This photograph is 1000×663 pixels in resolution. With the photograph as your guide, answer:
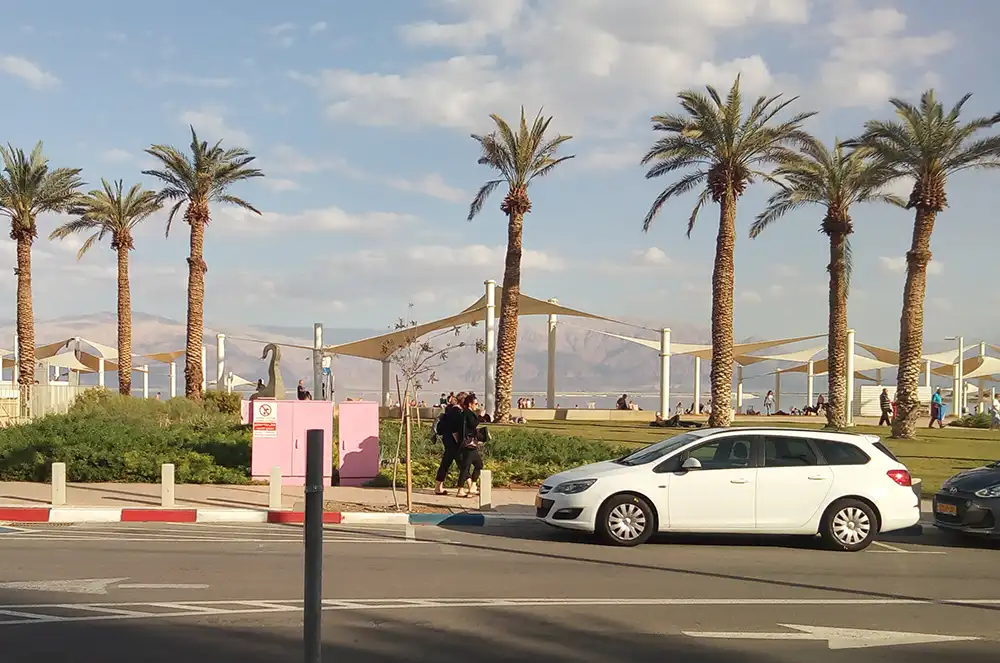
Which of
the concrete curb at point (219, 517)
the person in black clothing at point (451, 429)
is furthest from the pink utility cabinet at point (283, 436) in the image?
the concrete curb at point (219, 517)

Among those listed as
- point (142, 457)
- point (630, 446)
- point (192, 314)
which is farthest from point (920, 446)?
point (192, 314)

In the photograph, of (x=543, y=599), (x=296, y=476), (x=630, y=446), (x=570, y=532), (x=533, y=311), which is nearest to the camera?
(x=543, y=599)


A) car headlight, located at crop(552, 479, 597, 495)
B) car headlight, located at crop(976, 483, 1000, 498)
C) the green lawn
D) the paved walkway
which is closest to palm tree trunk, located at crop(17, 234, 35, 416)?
the green lawn

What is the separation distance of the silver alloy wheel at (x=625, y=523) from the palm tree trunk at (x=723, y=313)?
60.7 feet

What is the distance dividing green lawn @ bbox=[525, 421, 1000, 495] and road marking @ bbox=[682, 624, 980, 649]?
11.3 metres

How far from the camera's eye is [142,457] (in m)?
18.7

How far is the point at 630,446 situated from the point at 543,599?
1567 cm

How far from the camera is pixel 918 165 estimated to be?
99.5 feet

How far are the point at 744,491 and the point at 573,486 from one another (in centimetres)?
201

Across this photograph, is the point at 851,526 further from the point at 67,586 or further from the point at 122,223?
the point at 122,223

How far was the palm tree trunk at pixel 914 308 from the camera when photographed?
3047 centimetres

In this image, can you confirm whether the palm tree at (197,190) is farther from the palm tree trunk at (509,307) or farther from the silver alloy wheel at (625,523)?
the silver alloy wheel at (625,523)

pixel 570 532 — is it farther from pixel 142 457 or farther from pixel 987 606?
pixel 142 457

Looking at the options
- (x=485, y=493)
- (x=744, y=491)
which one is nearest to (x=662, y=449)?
(x=744, y=491)
